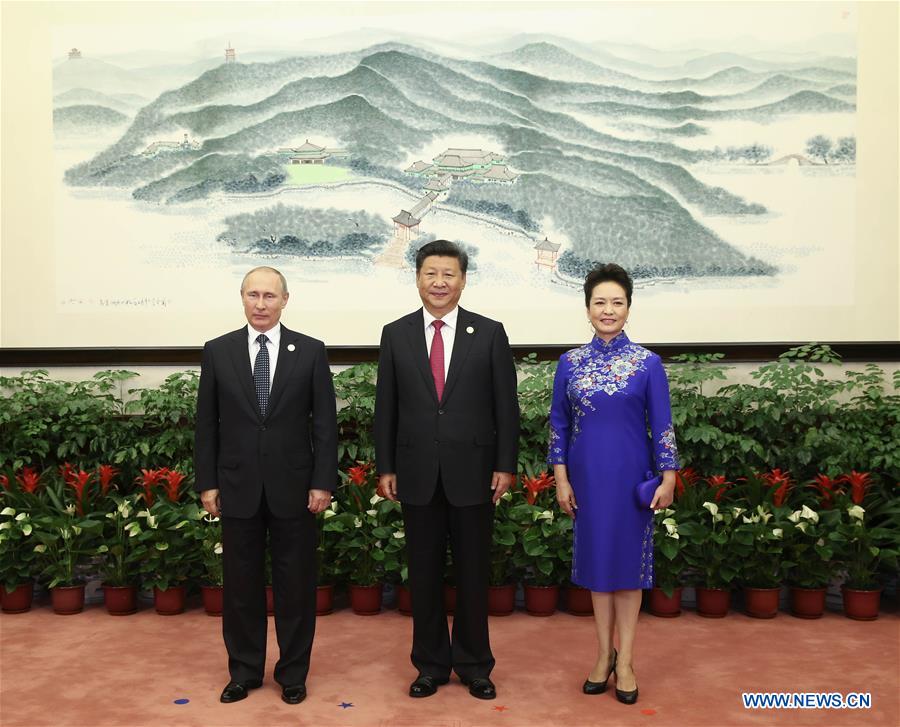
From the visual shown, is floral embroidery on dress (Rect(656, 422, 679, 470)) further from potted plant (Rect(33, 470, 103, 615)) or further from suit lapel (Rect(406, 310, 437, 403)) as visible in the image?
potted plant (Rect(33, 470, 103, 615))

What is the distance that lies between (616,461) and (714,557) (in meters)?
1.29

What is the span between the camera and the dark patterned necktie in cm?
281

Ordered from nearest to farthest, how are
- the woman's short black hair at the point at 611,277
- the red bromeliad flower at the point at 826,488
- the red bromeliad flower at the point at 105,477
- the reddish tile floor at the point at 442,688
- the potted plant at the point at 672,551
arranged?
the reddish tile floor at the point at 442,688, the woman's short black hair at the point at 611,277, the potted plant at the point at 672,551, the red bromeliad flower at the point at 826,488, the red bromeliad flower at the point at 105,477

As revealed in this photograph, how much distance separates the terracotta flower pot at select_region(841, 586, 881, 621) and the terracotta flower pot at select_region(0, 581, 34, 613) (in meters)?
3.83

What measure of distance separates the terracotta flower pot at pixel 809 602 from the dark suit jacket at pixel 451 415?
1828 mm

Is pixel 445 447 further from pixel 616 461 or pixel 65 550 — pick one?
pixel 65 550

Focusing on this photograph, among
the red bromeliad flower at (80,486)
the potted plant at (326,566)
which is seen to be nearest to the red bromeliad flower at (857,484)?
Answer: the potted plant at (326,566)

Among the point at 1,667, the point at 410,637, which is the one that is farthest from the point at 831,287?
the point at 1,667

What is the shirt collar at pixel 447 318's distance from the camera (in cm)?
287

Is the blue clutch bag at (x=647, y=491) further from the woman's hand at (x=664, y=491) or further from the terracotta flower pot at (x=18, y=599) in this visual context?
→ the terracotta flower pot at (x=18, y=599)

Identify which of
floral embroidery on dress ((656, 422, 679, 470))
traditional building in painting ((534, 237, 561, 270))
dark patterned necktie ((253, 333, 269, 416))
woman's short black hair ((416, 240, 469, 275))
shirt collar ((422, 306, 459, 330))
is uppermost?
traditional building in painting ((534, 237, 561, 270))

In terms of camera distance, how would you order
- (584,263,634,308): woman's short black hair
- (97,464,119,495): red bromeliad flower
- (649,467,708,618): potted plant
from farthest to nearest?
1. (97,464,119,495): red bromeliad flower
2. (649,467,708,618): potted plant
3. (584,263,634,308): woman's short black hair

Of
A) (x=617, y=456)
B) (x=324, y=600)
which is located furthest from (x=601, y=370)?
(x=324, y=600)

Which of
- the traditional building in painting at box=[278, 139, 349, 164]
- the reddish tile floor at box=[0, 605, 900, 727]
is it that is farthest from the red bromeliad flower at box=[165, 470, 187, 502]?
the traditional building in painting at box=[278, 139, 349, 164]
